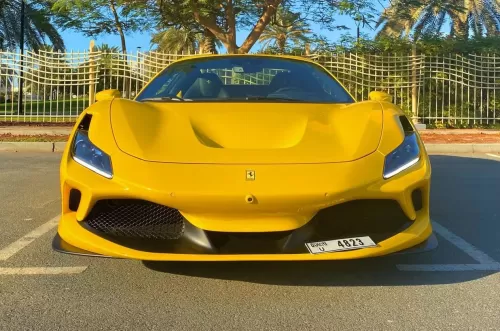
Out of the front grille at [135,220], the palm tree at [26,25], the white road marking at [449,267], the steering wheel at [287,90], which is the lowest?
the white road marking at [449,267]

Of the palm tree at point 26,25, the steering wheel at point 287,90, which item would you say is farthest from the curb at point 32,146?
the palm tree at point 26,25

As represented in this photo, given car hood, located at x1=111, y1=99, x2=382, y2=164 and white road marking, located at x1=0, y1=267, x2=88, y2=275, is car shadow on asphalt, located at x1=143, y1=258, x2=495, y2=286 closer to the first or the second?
white road marking, located at x1=0, y1=267, x2=88, y2=275

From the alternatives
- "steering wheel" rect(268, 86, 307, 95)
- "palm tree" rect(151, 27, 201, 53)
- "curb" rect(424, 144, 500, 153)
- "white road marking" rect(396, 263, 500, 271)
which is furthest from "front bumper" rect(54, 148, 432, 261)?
"palm tree" rect(151, 27, 201, 53)

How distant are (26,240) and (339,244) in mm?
2530

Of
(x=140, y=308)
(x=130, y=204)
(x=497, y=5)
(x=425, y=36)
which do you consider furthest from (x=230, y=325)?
(x=497, y=5)

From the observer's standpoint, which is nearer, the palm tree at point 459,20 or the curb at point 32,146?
the curb at point 32,146

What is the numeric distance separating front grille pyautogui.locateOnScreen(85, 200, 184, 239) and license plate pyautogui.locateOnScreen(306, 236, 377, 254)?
2.30 ft

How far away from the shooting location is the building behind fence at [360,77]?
1535 cm

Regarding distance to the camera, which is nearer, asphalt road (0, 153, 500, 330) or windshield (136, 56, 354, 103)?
asphalt road (0, 153, 500, 330)

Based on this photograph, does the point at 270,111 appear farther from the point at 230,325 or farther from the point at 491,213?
the point at 491,213

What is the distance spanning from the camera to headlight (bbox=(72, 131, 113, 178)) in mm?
2781

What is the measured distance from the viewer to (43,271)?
327 centimetres

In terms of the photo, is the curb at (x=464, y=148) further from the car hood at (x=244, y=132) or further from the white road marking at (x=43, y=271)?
the white road marking at (x=43, y=271)

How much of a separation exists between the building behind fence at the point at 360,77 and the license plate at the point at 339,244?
13035 mm
